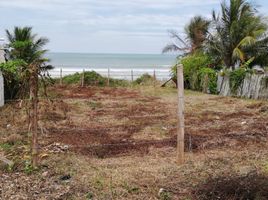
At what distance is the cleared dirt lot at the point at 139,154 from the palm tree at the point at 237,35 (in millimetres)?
8839

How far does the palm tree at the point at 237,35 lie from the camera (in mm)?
21672

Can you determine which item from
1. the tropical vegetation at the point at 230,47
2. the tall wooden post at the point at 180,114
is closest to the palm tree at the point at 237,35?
the tropical vegetation at the point at 230,47

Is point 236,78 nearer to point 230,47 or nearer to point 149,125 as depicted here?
point 230,47

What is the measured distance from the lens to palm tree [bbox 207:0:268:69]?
21672mm

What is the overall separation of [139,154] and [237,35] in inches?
636

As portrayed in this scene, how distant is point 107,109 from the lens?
14641 mm

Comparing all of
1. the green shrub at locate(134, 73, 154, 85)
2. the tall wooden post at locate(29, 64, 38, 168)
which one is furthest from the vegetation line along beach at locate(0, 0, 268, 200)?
the green shrub at locate(134, 73, 154, 85)

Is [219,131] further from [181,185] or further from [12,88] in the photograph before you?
[12,88]

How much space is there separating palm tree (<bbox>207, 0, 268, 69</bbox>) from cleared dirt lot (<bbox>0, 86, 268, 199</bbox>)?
884 centimetres

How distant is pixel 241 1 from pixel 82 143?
55.5 ft

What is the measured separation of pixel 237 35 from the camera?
22016mm

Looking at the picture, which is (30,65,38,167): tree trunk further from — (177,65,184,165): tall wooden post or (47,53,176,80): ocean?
(47,53,176,80): ocean

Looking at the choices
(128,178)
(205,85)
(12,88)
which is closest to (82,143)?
(128,178)

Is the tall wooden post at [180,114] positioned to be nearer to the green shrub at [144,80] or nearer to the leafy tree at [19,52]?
the leafy tree at [19,52]
